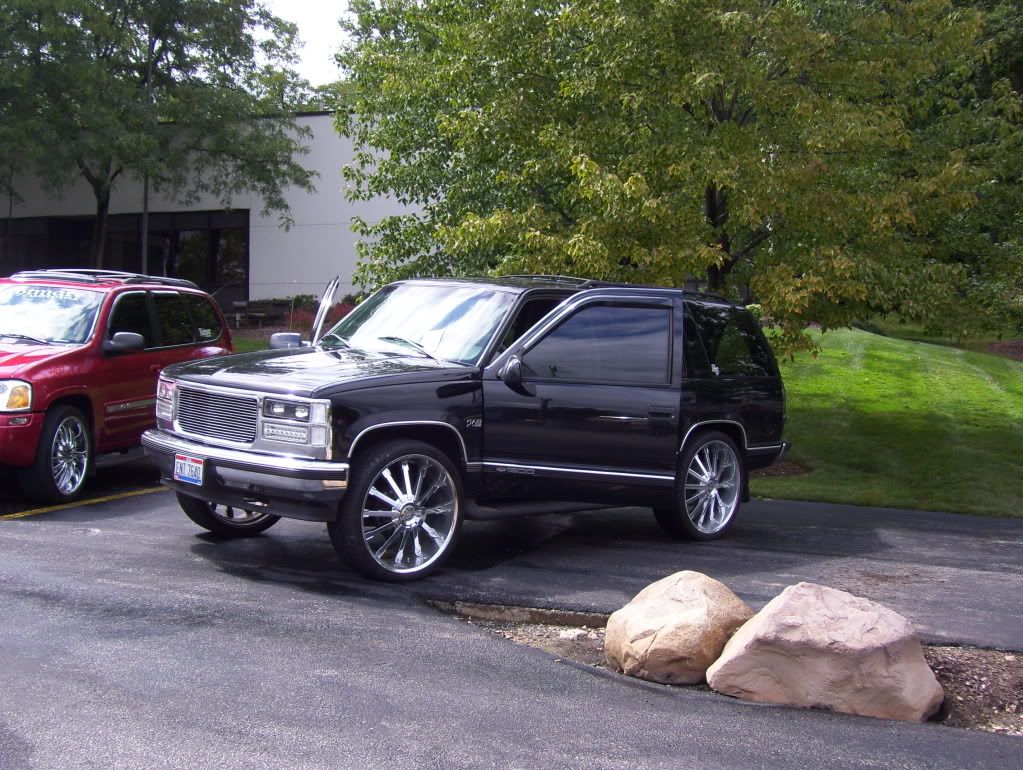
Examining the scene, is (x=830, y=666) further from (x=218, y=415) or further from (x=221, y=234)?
(x=221, y=234)

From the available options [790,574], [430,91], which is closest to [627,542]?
[790,574]

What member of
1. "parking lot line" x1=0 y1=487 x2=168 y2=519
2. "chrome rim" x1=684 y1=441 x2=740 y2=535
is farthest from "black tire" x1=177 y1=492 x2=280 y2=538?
"chrome rim" x1=684 y1=441 x2=740 y2=535

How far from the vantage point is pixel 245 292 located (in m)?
32.8

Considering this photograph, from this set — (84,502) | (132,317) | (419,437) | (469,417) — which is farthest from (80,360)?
(469,417)

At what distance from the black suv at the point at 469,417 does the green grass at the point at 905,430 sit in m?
3.27

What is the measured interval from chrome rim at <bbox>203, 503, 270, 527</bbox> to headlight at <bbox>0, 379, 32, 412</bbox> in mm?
1918

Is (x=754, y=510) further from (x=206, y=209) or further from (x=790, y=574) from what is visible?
(x=206, y=209)

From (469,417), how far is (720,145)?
5.74 metres

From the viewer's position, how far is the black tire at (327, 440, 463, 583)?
265 inches

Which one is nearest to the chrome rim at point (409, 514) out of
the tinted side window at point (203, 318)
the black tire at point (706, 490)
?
the black tire at point (706, 490)

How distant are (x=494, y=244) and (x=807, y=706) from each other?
7686 millimetres

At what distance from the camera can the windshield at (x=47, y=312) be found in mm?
9883

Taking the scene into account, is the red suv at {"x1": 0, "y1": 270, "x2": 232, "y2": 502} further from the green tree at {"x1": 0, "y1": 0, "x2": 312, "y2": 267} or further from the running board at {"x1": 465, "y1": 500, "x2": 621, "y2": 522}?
the green tree at {"x1": 0, "y1": 0, "x2": 312, "y2": 267}

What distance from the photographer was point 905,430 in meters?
16.6
